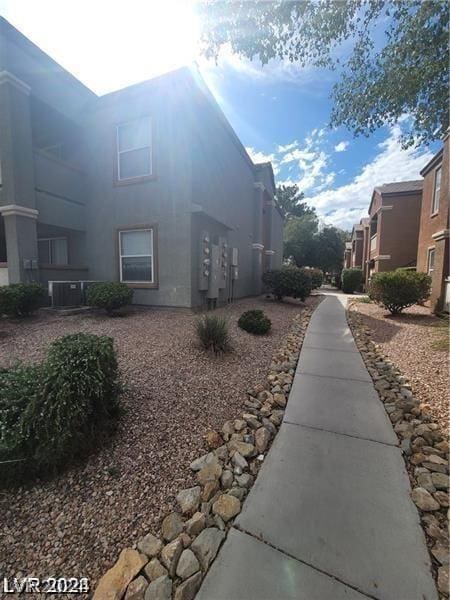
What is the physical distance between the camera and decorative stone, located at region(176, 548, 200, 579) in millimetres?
1550

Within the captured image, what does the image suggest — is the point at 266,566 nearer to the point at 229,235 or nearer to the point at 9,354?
the point at 9,354

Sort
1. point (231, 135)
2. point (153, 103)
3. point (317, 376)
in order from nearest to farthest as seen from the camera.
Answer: point (317, 376)
point (153, 103)
point (231, 135)

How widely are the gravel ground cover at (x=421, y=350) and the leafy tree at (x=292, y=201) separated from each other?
38.1m

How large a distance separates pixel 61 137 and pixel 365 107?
10.2 meters

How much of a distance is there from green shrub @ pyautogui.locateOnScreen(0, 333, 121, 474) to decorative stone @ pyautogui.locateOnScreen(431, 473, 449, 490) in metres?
2.95

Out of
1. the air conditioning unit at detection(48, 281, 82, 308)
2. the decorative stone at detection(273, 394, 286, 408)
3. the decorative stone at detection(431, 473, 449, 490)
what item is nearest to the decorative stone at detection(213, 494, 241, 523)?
the decorative stone at detection(273, 394, 286, 408)

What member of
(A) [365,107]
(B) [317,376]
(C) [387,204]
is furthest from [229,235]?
(C) [387,204]

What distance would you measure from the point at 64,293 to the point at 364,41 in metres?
9.12

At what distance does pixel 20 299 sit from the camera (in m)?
6.62

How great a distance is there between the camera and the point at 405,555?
1606 mm

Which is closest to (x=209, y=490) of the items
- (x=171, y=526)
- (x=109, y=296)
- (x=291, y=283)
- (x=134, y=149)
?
(x=171, y=526)

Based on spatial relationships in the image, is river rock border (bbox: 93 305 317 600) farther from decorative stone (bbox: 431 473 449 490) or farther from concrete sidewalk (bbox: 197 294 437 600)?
decorative stone (bbox: 431 473 449 490)

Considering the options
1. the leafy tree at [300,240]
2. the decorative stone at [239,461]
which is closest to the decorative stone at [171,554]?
the decorative stone at [239,461]

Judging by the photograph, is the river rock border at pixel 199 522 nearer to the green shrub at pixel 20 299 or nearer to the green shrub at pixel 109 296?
the green shrub at pixel 109 296
